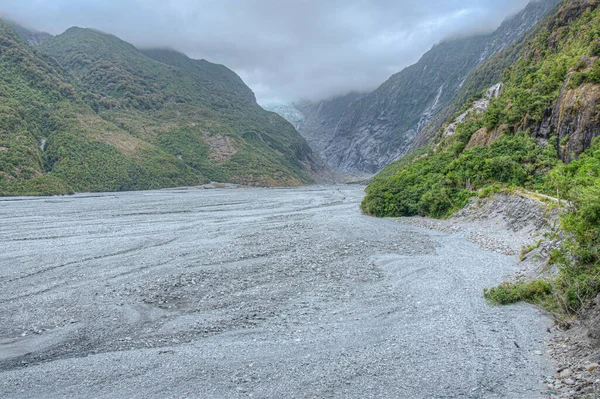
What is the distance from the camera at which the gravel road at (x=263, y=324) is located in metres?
9.21

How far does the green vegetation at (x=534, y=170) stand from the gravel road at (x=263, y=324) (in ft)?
6.15

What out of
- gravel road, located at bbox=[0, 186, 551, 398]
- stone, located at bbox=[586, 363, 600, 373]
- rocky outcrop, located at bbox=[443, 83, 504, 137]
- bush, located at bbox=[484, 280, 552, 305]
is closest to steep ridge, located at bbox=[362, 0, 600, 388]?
bush, located at bbox=[484, 280, 552, 305]

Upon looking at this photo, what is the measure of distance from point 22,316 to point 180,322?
6.00m

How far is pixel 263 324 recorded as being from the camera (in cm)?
1318

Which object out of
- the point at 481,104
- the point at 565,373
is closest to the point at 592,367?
the point at 565,373

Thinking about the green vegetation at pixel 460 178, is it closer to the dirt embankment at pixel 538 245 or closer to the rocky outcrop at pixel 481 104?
the dirt embankment at pixel 538 245

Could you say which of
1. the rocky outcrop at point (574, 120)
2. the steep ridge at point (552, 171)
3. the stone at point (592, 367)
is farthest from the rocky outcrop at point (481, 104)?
the stone at point (592, 367)

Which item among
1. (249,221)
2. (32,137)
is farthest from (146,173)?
(249,221)

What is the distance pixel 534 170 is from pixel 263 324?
30.7 m

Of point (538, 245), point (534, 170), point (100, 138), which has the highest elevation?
point (100, 138)

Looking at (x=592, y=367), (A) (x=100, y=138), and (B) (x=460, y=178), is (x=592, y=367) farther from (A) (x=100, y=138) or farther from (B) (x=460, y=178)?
(A) (x=100, y=138)

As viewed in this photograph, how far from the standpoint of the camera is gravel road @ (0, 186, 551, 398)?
9211 mm

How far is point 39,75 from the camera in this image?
12512 cm

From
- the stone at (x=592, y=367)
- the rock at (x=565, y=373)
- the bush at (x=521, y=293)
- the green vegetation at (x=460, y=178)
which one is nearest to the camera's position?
the stone at (x=592, y=367)
